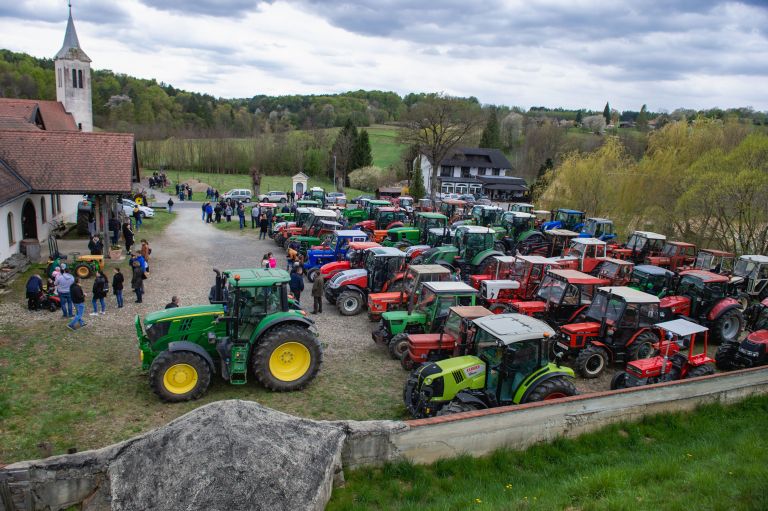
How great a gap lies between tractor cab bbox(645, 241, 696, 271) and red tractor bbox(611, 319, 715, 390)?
908 cm

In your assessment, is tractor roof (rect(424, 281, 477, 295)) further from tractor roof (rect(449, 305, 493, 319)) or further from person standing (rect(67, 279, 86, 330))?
person standing (rect(67, 279, 86, 330))

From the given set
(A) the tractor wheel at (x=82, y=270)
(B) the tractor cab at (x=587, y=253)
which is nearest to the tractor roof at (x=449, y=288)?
(B) the tractor cab at (x=587, y=253)

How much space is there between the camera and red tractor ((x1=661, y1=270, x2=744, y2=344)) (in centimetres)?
1296

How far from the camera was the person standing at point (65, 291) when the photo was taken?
484 inches

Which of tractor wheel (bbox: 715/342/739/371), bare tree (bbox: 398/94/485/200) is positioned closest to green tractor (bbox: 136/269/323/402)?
tractor wheel (bbox: 715/342/739/371)

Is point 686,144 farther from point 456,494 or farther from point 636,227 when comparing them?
point 456,494

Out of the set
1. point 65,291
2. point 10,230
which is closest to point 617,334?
point 65,291

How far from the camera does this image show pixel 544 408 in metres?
7.38

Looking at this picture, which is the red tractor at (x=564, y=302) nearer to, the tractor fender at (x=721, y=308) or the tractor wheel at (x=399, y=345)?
the tractor wheel at (x=399, y=345)

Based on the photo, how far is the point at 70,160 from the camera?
755 inches

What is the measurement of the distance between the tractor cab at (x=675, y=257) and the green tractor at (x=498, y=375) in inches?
484

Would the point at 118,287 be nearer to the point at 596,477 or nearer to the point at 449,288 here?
the point at 449,288

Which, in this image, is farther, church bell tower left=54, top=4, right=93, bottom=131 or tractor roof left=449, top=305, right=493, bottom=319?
church bell tower left=54, top=4, right=93, bottom=131

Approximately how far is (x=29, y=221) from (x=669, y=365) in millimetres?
21696
